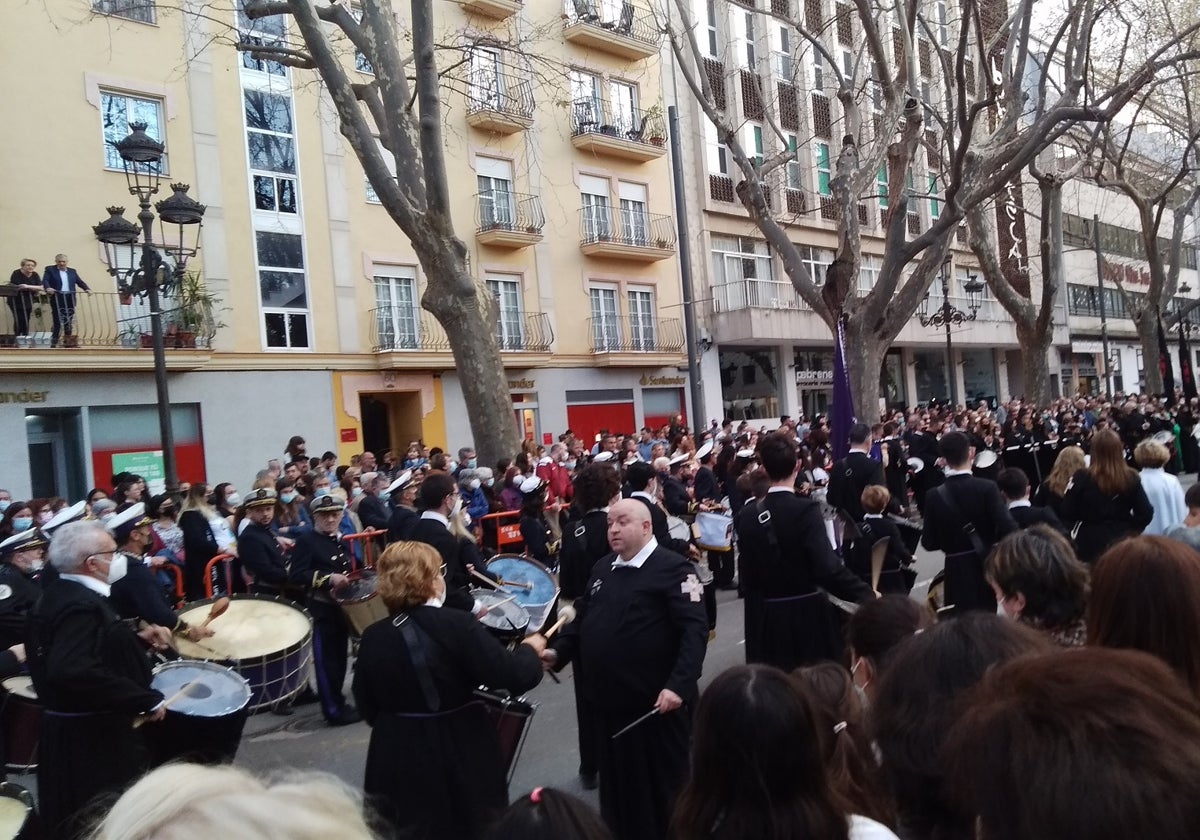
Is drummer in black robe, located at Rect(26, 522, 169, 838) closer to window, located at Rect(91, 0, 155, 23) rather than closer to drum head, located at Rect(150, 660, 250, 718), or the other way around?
drum head, located at Rect(150, 660, 250, 718)

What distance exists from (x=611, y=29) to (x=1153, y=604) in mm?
26393

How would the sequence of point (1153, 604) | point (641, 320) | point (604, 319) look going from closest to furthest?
point (1153, 604)
point (604, 319)
point (641, 320)

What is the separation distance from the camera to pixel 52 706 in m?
4.54

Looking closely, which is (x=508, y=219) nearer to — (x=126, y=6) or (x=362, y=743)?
(x=126, y=6)

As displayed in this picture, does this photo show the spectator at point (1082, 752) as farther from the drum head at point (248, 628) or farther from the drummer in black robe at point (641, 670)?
the drum head at point (248, 628)

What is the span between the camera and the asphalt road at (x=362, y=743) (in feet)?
20.1

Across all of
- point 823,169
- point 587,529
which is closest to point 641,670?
point 587,529

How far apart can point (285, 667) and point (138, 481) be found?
6718 millimetres

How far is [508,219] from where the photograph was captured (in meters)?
25.2

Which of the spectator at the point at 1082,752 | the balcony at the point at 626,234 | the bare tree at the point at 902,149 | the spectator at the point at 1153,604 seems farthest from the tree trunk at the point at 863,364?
the spectator at the point at 1082,752

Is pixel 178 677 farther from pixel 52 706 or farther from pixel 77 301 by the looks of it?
pixel 77 301

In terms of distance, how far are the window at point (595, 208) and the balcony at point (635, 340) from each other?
229 cm

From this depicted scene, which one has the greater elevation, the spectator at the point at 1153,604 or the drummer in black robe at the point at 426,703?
the spectator at the point at 1153,604

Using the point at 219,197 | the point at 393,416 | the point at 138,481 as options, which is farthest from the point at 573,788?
the point at 393,416
